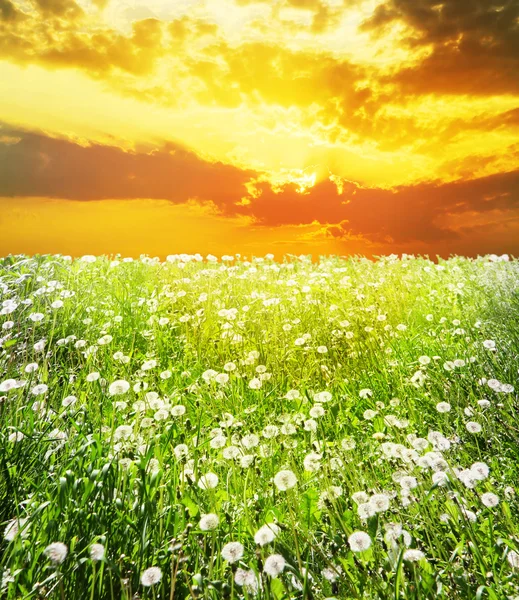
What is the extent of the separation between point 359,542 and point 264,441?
1.74 meters

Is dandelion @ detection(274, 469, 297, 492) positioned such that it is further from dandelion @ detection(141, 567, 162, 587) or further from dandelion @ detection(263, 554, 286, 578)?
dandelion @ detection(141, 567, 162, 587)

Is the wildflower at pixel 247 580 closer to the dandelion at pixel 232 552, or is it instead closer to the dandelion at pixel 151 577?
the dandelion at pixel 232 552

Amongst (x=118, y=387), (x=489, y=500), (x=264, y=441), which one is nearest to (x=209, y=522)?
(x=489, y=500)

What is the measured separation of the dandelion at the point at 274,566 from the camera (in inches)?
65.5

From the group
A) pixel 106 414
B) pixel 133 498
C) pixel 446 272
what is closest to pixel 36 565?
pixel 133 498

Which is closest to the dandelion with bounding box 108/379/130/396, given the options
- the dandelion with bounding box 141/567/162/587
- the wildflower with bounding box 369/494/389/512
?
the dandelion with bounding box 141/567/162/587

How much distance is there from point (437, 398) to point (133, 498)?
2714 mm

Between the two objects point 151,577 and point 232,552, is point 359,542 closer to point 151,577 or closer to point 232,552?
point 232,552

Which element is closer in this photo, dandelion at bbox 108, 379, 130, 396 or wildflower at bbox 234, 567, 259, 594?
wildflower at bbox 234, 567, 259, 594

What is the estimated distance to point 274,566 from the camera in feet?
5.52

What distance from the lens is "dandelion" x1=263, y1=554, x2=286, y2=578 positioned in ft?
5.46

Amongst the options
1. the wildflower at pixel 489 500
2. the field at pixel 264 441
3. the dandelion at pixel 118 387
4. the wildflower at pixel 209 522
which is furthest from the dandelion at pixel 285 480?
the dandelion at pixel 118 387

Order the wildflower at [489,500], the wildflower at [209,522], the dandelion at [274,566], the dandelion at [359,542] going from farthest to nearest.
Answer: the wildflower at [489,500] < the wildflower at [209,522] < the dandelion at [359,542] < the dandelion at [274,566]

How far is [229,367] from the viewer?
4.19 metres
